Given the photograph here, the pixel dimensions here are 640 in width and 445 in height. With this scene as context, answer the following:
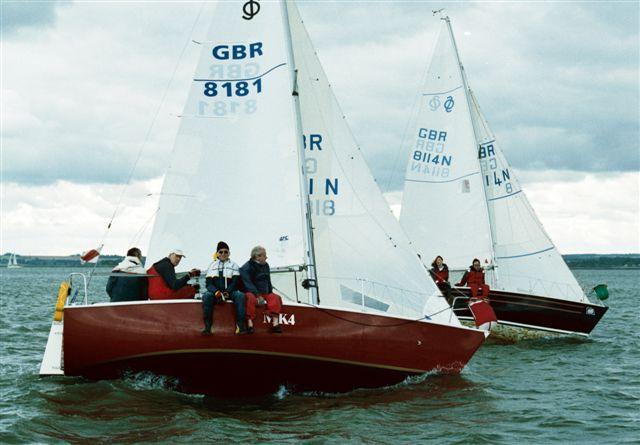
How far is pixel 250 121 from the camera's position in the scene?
13508 millimetres

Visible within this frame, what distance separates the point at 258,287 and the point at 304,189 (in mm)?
2067

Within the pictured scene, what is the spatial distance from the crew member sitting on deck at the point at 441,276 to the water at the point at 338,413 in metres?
4.54

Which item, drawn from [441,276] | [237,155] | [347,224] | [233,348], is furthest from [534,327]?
[233,348]

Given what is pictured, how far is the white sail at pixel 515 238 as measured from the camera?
24.0m

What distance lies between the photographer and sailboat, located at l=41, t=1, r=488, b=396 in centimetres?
1195

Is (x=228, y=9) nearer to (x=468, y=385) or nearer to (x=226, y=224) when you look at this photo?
(x=226, y=224)

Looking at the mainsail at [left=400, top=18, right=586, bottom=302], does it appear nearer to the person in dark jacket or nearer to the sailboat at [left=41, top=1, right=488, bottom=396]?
the sailboat at [left=41, top=1, right=488, bottom=396]

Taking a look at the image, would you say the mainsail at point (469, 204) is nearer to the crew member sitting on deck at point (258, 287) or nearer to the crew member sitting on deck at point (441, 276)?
the crew member sitting on deck at point (441, 276)

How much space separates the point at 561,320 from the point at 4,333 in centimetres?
1499

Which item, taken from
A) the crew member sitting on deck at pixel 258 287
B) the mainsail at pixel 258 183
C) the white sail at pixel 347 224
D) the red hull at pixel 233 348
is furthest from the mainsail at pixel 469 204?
the crew member sitting on deck at pixel 258 287

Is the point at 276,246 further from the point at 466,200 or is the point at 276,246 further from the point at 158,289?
the point at 466,200

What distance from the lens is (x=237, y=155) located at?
1347cm

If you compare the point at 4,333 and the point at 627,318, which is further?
the point at 627,318

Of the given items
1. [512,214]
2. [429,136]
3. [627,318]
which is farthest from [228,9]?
[627,318]
